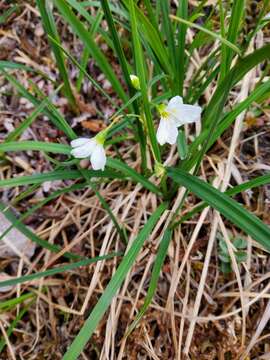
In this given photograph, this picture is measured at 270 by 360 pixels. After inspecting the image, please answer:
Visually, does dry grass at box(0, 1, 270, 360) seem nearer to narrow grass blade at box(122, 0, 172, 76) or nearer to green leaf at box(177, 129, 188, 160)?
green leaf at box(177, 129, 188, 160)

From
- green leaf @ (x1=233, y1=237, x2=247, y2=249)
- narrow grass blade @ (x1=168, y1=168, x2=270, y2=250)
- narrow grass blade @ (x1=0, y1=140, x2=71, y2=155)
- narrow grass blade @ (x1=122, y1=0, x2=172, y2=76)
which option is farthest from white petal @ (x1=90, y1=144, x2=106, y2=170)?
green leaf @ (x1=233, y1=237, x2=247, y2=249)

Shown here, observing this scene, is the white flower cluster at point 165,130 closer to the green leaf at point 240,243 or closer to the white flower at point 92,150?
the white flower at point 92,150

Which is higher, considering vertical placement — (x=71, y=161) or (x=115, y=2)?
(x=115, y=2)

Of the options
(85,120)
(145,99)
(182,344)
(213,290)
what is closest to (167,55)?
(145,99)

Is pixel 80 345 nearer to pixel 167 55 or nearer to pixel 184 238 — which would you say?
pixel 184 238

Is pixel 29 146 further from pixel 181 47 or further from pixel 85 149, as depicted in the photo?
pixel 181 47

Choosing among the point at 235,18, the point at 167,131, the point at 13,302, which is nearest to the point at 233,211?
the point at 167,131

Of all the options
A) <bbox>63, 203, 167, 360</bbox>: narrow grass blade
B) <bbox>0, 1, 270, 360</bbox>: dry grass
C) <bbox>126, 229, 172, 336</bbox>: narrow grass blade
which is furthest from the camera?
<bbox>0, 1, 270, 360</bbox>: dry grass
